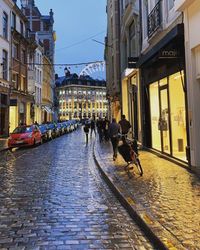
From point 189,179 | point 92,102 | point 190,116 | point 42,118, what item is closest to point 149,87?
point 190,116

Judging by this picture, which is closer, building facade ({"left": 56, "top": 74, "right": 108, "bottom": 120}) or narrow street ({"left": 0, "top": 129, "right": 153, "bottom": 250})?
narrow street ({"left": 0, "top": 129, "right": 153, "bottom": 250})

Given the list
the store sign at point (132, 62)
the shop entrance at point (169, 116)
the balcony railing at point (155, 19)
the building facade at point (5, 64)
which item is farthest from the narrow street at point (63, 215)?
the building facade at point (5, 64)

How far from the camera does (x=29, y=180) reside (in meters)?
10.2

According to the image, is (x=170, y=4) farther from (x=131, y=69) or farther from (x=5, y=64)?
(x=5, y=64)

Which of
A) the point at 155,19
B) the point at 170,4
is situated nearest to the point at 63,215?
the point at 170,4

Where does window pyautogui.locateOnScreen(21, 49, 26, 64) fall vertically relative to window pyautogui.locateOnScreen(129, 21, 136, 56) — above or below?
above

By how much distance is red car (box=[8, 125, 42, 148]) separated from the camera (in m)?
22.5

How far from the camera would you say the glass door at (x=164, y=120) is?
13.8 meters

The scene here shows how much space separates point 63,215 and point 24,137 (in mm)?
17040

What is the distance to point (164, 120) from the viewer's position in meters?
14.3

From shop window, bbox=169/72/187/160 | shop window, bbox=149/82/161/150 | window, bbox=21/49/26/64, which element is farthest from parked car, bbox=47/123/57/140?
shop window, bbox=169/72/187/160

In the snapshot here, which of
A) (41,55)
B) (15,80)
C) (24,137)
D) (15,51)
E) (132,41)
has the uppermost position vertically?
(41,55)

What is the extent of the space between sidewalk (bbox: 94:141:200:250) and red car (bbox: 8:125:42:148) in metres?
12.1

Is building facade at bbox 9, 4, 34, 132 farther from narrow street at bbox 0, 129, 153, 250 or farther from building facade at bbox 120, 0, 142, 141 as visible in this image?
narrow street at bbox 0, 129, 153, 250
